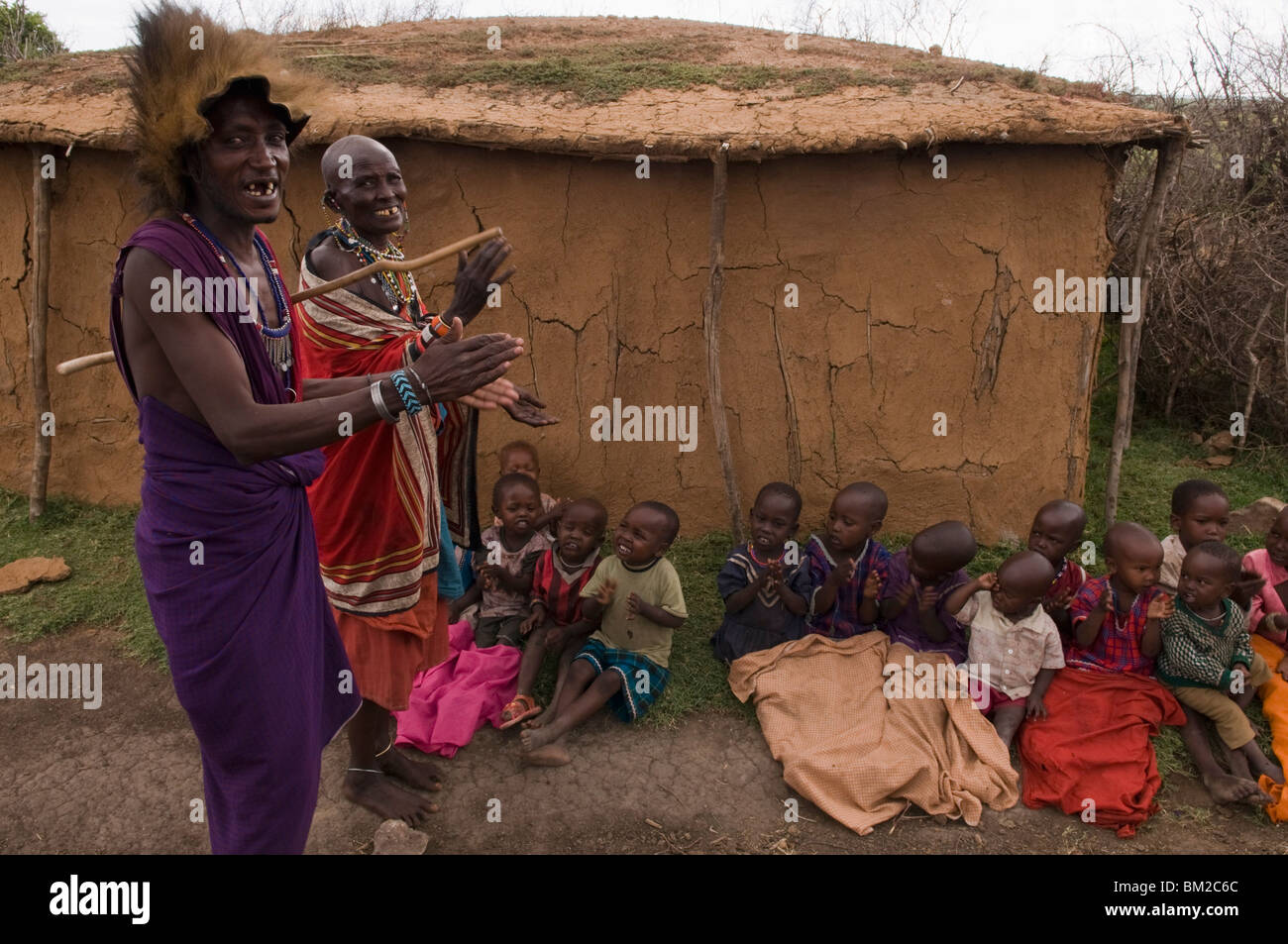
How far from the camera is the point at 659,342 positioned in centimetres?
471

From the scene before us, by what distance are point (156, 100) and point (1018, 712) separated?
3.44 meters

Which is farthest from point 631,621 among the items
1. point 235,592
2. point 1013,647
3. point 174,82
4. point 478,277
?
point 174,82

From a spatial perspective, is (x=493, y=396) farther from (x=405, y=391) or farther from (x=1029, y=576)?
(x=1029, y=576)

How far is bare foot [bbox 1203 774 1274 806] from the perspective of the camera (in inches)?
129

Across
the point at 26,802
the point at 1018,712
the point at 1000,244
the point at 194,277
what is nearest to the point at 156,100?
the point at 194,277

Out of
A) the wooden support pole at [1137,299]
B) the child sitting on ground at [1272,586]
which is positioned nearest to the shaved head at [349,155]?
the wooden support pole at [1137,299]

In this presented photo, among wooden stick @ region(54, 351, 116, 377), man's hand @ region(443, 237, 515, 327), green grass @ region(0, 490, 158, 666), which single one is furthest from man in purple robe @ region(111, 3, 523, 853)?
green grass @ region(0, 490, 158, 666)

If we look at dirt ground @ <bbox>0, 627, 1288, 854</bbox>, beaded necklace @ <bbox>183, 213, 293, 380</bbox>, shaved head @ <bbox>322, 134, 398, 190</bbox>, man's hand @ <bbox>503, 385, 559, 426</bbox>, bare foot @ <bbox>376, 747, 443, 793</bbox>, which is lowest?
dirt ground @ <bbox>0, 627, 1288, 854</bbox>

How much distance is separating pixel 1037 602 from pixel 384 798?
2.56 m

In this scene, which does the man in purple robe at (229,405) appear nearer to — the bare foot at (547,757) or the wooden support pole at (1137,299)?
the bare foot at (547,757)

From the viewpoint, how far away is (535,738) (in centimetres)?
350

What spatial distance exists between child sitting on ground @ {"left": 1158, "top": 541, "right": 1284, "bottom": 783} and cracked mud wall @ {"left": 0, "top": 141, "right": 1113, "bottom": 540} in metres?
1.25

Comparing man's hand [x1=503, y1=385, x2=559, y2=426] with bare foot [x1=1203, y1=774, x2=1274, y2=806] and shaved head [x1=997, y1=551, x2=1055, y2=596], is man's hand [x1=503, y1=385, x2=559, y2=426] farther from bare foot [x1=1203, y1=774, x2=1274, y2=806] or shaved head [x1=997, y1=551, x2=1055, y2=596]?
bare foot [x1=1203, y1=774, x2=1274, y2=806]

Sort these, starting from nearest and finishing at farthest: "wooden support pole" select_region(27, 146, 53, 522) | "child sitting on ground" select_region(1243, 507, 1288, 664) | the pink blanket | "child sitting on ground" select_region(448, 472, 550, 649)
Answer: the pink blanket → "child sitting on ground" select_region(1243, 507, 1288, 664) → "child sitting on ground" select_region(448, 472, 550, 649) → "wooden support pole" select_region(27, 146, 53, 522)
